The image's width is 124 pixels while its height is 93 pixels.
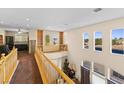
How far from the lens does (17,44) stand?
576 inches

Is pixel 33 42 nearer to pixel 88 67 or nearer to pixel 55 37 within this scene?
pixel 55 37

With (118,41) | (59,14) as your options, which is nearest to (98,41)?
(118,41)

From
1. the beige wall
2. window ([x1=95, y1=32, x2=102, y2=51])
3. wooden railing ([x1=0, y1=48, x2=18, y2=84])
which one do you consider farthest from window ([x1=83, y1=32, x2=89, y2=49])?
wooden railing ([x1=0, y1=48, x2=18, y2=84])

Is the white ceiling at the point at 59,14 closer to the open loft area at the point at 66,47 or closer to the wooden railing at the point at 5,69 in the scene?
the open loft area at the point at 66,47

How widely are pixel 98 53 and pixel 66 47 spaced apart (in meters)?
5.71

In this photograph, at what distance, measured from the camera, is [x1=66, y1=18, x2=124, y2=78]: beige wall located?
240 inches

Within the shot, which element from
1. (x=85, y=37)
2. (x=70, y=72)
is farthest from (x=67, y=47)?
(x=85, y=37)

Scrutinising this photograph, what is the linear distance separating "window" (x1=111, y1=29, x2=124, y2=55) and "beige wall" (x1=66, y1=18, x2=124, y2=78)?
21 centimetres

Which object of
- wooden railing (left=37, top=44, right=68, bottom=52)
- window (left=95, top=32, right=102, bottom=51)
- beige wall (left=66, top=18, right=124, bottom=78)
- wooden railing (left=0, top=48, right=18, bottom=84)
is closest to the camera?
wooden railing (left=0, top=48, right=18, bottom=84)

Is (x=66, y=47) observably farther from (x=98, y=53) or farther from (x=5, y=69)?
(x=5, y=69)

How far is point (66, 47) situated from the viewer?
43.2 feet

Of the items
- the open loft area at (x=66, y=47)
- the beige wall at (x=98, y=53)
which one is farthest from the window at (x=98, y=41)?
the beige wall at (x=98, y=53)

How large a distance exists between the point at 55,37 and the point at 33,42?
2.42 m

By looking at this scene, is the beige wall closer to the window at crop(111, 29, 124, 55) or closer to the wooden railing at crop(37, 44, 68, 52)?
the window at crop(111, 29, 124, 55)
